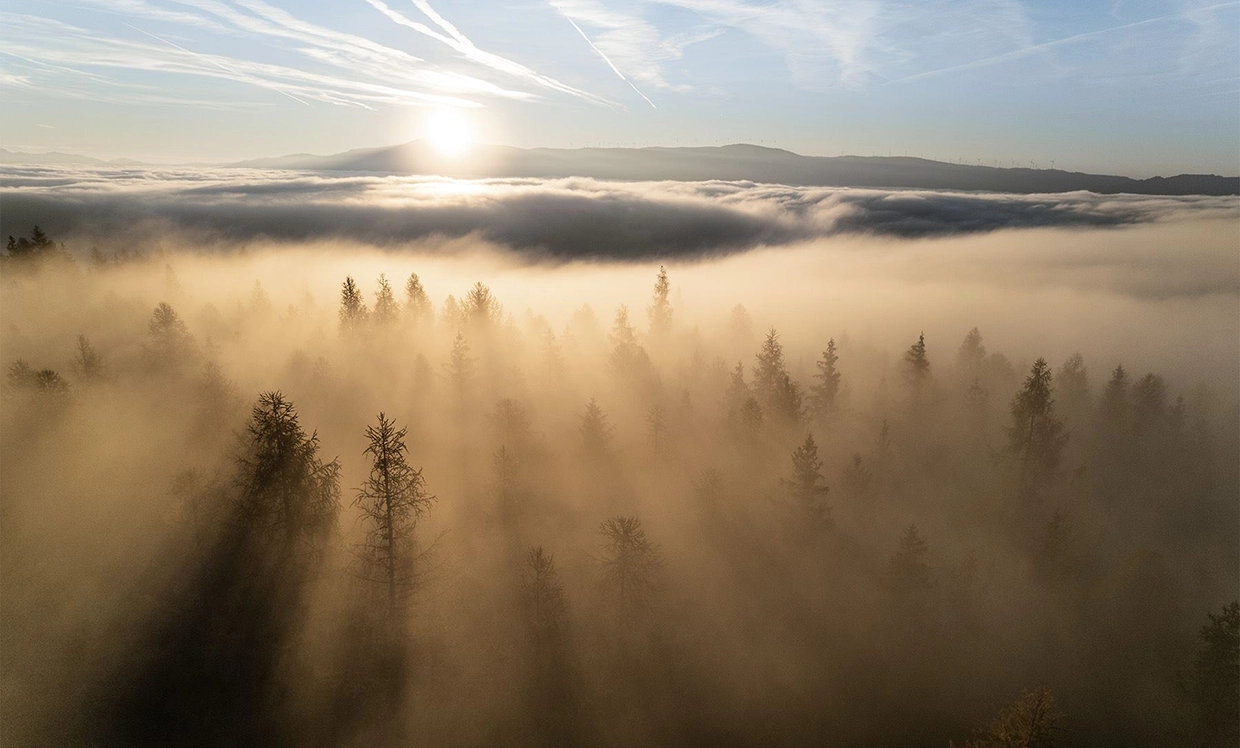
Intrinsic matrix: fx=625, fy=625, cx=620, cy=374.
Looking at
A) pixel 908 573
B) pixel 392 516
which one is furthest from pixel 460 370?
pixel 908 573

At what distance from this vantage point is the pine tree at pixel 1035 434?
190 ft

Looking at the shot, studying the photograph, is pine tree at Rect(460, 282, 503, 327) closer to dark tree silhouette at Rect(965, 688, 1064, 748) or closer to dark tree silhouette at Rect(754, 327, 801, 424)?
dark tree silhouette at Rect(754, 327, 801, 424)

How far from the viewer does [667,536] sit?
1996 inches

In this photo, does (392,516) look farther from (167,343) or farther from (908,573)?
(167,343)

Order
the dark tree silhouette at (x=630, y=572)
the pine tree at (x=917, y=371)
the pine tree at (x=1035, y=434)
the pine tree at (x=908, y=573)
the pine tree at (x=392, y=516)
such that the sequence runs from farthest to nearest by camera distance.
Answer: the pine tree at (x=917, y=371) < the pine tree at (x=1035, y=434) < the pine tree at (x=908, y=573) < the dark tree silhouette at (x=630, y=572) < the pine tree at (x=392, y=516)

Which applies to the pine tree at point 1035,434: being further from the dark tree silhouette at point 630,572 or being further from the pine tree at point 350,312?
the pine tree at point 350,312

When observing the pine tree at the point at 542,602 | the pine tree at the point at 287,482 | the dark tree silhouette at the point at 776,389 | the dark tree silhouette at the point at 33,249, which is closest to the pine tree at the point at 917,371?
the dark tree silhouette at the point at 776,389

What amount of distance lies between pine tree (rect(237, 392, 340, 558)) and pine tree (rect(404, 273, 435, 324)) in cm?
5440

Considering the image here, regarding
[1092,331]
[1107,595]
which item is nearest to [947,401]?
[1107,595]

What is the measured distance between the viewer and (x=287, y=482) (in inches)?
1314

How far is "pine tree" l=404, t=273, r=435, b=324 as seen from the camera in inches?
3504

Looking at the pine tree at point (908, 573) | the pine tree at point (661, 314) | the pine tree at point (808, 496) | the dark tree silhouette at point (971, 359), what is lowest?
the pine tree at point (908, 573)

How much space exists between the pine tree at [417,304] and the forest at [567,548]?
7.56 metres

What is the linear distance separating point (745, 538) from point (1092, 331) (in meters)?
119
